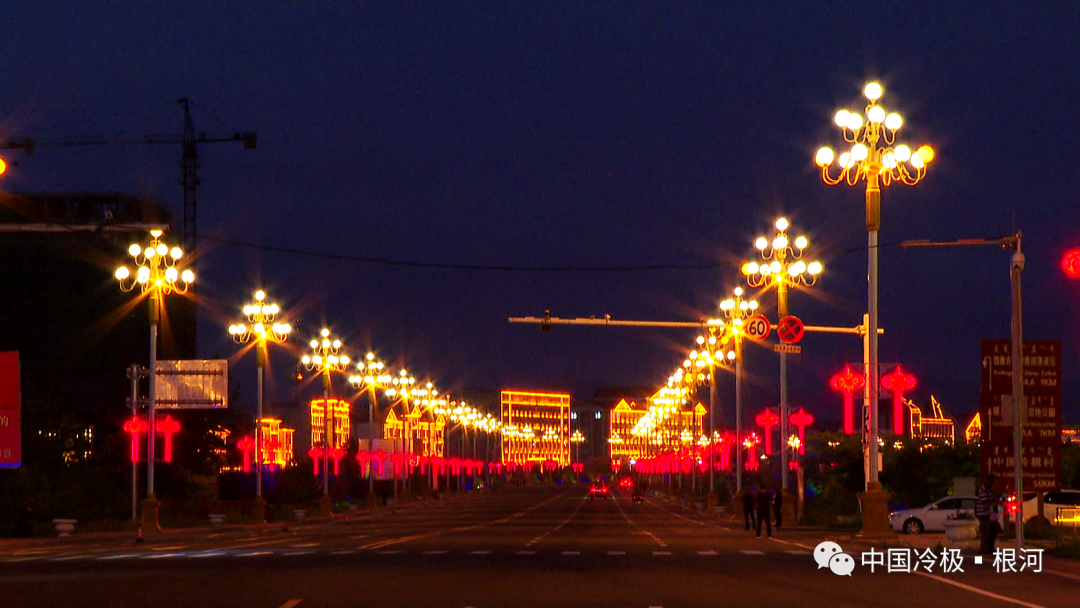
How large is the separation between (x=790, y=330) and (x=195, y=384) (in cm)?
2786

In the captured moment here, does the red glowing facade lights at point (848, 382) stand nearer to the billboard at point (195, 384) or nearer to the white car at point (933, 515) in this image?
the white car at point (933, 515)

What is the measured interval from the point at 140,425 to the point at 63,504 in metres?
11.9

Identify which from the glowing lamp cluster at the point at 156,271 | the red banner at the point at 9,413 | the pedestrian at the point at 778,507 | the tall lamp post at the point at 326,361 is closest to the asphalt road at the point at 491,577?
the red banner at the point at 9,413

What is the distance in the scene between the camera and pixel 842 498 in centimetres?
6406

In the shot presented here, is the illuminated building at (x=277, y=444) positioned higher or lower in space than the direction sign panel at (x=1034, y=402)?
lower

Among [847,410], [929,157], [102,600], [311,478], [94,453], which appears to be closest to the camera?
[102,600]

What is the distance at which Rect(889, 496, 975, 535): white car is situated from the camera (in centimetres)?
4875

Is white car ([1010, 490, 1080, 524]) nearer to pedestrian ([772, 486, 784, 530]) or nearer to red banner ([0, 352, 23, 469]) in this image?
pedestrian ([772, 486, 784, 530])

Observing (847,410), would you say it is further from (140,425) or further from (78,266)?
(78,266)

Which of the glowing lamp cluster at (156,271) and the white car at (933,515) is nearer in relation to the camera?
the glowing lamp cluster at (156,271)

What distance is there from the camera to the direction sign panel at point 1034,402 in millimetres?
34562

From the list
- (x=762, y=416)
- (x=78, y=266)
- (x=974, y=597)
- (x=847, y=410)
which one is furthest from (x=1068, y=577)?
(x=78, y=266)

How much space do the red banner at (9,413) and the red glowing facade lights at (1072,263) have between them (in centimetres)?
2829

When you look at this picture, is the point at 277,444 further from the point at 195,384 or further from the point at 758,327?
the point at 758,327
